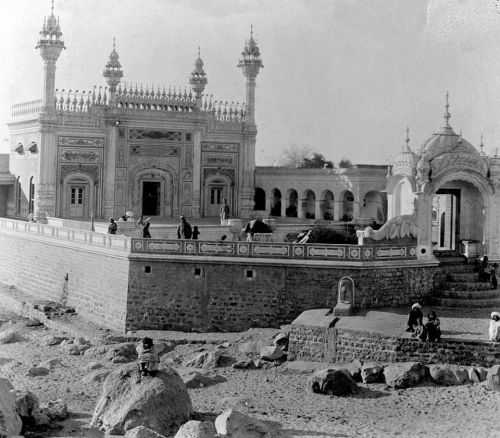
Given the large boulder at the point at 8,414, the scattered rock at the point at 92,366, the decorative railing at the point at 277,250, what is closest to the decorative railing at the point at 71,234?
the decorative railing at the point at 277,250

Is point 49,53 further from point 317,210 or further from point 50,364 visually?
point 50,364

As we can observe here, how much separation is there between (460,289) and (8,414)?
1274 centimetres

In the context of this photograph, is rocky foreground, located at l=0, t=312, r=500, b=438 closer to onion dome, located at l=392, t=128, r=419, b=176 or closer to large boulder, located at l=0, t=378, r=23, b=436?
large boulder, located at l=0, t=378, r=23, b=436

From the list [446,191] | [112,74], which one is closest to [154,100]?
[112,74]

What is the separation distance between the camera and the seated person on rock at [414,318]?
18.5 m

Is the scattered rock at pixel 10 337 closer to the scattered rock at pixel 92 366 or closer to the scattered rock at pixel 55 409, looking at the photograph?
the scattered rock at pixel 92 366

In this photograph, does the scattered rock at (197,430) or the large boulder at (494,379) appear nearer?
the scattered rock at (197,430)

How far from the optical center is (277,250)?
21.9 m

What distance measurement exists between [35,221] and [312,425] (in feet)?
61.7

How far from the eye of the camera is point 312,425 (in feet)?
50.4

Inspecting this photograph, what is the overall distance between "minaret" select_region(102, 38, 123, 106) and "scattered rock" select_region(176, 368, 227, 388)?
17.3 m

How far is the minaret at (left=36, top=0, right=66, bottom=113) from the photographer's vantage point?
32.0m

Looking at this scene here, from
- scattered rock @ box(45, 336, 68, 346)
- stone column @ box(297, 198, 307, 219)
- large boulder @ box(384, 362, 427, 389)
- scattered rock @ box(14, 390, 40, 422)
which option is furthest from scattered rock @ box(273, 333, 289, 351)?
stone column @ box(297, 198, 307, 219)

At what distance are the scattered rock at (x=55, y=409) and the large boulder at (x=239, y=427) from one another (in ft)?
10.4
